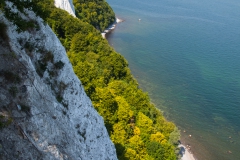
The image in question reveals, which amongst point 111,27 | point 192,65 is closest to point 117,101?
point 192,65

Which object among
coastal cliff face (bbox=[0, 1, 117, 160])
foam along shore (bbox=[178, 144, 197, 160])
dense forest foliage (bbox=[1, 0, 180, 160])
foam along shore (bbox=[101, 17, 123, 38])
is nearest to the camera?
coastal cliff face (bbox=[0, 1, 117, 160])

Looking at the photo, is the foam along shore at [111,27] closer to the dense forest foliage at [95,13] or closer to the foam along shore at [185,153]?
the dense forest foliage at [95,13]

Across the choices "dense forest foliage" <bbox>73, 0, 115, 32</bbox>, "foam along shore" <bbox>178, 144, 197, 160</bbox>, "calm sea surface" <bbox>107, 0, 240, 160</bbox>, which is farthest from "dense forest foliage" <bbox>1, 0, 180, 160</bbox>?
"dense forest foliage" <bbox>73, 0, 115, 32</bbox>

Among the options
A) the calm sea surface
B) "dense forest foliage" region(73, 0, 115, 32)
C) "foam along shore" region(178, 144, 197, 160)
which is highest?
"dense forest foliage" region(73, 0, 115, 32)

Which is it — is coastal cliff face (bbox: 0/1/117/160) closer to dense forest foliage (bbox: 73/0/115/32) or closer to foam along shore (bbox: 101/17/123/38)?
dense forest foliage (bbox: 73/0/115/32)

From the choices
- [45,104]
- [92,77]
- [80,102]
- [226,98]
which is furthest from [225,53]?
[45,104]

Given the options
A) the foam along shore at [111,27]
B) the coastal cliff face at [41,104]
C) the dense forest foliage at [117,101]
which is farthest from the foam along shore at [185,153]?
the foam along shore at [111,27]
